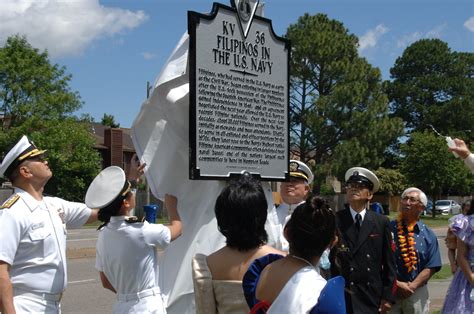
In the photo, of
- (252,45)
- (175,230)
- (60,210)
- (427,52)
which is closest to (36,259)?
(60,210)

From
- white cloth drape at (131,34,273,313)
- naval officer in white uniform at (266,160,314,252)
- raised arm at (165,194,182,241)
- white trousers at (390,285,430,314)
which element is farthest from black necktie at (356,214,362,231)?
raised arm at (165,194,182,241)

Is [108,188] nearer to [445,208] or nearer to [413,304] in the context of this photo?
[413,304]

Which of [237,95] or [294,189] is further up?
[237,95]

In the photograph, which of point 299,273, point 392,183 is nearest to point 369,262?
point 299,273

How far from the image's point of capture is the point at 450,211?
50562 millimetres

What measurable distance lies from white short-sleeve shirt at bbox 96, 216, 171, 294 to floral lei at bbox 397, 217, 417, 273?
263cm

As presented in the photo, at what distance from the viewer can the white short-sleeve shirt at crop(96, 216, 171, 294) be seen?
158 inches

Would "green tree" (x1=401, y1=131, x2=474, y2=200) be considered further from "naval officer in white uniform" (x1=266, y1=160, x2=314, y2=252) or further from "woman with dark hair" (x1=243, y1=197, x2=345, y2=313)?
"woman with dark hair" (x1=243, y1=197, x2=345, y2=313)

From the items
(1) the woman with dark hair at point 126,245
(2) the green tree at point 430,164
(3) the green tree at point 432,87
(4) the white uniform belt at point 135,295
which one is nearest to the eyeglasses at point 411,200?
(1) the woman with dark hair at point 126,245

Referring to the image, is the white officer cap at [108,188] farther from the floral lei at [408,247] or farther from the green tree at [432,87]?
the green tree at [432,87]

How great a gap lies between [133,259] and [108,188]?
1.58 feet

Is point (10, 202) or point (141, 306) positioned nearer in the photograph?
point (10, 202)

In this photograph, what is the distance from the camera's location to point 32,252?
12.4 feet

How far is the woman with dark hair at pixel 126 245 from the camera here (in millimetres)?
4023
